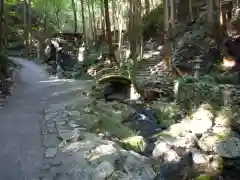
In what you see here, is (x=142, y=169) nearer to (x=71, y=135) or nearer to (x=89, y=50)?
(x=71, y=135)

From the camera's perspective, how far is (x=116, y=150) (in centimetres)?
600

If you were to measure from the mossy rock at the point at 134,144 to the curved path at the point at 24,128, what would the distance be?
1.75 m

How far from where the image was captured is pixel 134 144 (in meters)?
7.15

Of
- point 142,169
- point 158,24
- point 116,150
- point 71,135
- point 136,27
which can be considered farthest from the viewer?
point 158,24

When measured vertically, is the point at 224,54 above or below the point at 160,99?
above

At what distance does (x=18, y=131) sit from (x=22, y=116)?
3.96 ft

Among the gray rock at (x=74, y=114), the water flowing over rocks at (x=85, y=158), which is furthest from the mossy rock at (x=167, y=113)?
the water flowing over rocks at (x=85, y=158)

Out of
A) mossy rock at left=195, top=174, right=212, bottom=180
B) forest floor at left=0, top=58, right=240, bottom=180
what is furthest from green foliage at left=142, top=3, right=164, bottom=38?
mossy rock at left=195, top=174, right=212, bottom=180

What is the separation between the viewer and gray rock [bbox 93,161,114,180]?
5.09 metres

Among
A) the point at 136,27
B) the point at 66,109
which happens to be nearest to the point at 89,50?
the point at 136,27

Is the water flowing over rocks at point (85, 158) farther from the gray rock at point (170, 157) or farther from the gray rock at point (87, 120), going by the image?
the gray rock at point (170, 157)

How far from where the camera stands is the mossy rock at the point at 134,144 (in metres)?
6.91

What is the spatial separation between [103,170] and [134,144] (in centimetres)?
199

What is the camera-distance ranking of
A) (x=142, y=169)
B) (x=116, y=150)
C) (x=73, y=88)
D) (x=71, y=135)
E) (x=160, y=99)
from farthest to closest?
1. (x=73, y=88)
2. (x=160, y=99)
3. (x=71, y=135)
4. (x=116, y=150)
5. (x=142, y=169)
